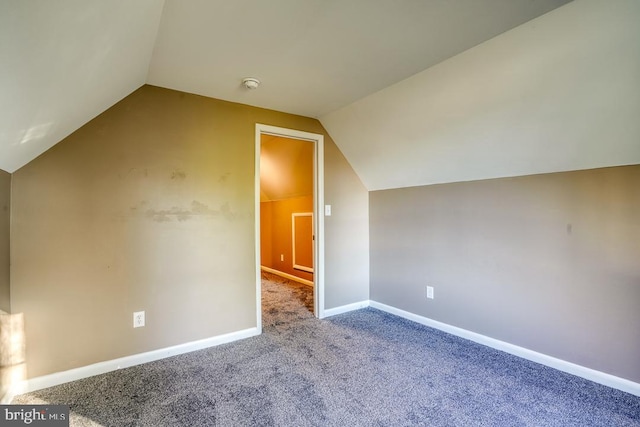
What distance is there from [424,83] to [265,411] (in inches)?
94.8

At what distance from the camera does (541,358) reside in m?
2.23

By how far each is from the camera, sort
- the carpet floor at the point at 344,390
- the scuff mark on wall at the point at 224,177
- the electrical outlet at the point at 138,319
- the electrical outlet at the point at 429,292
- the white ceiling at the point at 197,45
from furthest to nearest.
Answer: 1. the electrical outlet at the point at 429,292
2. the scuff mark on wall at the point at 224,177
3. the electrical outlet at the point at 138,319
4. the carpet floor at the point at 344,390
5. the white ceiling at the point at 197,45

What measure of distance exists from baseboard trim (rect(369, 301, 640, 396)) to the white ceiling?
2.21 metres

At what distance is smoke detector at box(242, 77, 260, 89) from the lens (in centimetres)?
230

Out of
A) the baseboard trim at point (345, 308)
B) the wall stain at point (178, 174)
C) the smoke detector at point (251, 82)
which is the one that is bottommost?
the baseboard trim at point (345, 308)

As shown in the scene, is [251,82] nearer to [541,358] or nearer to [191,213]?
[191,213]

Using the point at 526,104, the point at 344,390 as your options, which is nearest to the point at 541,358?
the point at 344,390

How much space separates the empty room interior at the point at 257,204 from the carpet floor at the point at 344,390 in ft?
0.05

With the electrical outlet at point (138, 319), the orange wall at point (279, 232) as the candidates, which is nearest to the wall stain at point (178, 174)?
the electrical outlet at point (138, 319)

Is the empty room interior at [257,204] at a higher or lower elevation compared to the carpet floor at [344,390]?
higher

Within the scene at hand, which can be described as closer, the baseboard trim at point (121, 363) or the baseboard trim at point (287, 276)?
the baseboard trim at point (121, 363)

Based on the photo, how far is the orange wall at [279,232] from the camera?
4894 mm

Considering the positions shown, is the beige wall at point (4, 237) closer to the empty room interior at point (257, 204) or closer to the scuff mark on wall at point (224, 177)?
the empty room interior at point (257, 204)

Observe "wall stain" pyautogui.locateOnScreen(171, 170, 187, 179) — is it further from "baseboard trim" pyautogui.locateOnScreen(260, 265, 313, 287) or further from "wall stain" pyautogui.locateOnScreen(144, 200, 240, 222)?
"baseboard trim" pyautogui.locateOnScreen(260, 265, 313, 287)
